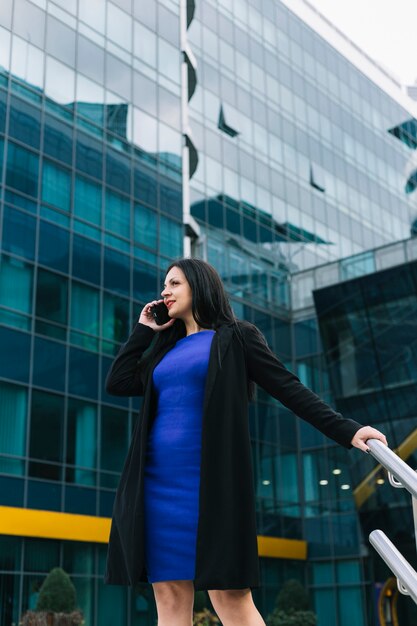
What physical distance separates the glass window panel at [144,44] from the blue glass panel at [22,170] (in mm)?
5661

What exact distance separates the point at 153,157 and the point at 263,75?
31.1ft

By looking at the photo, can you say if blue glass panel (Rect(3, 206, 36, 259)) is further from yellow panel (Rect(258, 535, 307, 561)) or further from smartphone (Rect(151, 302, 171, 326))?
smartphone (Rect(151, 302, 171, 326))

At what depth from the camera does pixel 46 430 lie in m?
18.6

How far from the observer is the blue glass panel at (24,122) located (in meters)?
19.5

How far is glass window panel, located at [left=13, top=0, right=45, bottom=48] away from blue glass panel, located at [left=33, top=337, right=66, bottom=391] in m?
7.33

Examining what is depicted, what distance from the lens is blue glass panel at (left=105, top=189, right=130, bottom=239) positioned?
21.5 metres

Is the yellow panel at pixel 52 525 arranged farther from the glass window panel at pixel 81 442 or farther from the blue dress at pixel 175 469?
the blue dress at pixel 175 469

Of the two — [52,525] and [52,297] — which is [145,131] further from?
[52,525]

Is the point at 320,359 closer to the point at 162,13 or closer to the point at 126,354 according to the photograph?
the point at 162,13

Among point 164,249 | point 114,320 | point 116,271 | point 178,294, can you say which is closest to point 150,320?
point 178,294

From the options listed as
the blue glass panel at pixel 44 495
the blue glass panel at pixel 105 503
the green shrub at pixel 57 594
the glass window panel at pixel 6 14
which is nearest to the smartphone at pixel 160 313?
the green shrub at pixel 57 594

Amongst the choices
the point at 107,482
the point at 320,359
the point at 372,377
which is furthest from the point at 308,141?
the point at 107,482

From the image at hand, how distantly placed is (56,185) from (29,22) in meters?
3.98

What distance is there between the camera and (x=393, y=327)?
71.6 ft
